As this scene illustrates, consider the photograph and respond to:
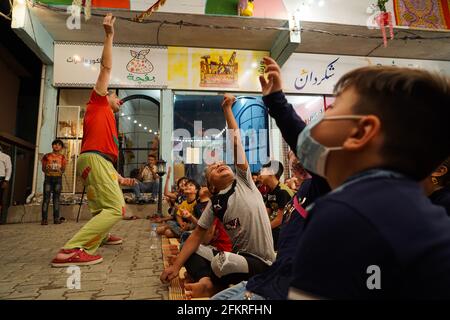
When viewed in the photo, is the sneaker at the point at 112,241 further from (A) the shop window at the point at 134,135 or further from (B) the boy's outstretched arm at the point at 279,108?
(A) the shop window at the point at 134,135

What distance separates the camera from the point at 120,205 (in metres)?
2.75

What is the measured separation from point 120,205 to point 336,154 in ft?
8.14

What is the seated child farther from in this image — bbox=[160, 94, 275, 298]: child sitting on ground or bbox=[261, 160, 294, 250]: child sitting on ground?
bbox=[261, 160, 294, 250]: child sitting on ground

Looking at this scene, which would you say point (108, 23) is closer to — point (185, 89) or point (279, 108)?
point (279, 108)

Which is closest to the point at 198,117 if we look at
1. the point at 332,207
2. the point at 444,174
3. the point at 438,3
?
the point at 438,3

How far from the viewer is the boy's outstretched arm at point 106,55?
96.0 inches

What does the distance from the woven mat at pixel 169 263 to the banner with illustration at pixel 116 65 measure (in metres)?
4.81

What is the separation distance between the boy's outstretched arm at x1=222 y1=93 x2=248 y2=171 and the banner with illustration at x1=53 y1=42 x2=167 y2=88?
6005 mm

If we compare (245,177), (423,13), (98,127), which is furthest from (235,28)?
(245,177)

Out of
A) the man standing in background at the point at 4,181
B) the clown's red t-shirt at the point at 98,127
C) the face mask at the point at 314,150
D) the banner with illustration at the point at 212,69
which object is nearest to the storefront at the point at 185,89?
the banner with illustration at the point at 212,69

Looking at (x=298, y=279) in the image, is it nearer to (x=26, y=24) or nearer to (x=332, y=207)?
(x=332, y=207)

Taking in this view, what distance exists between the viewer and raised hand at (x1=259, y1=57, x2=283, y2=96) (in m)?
1.22

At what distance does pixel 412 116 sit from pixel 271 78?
0.74 meters

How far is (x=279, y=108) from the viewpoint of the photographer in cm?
124
